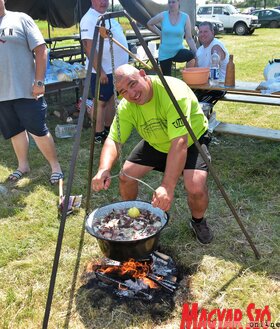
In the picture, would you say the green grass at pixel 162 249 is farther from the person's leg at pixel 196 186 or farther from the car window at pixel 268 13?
the car window at pixel 268 13

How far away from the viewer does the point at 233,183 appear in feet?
12.2

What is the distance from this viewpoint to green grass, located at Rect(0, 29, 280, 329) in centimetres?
224

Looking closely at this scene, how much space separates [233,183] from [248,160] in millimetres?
619

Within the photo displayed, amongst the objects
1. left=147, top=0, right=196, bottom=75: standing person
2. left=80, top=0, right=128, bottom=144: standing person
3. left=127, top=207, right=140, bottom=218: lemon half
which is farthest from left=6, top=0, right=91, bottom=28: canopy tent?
left=127, top=207, right=140, bottom=218: lemon half

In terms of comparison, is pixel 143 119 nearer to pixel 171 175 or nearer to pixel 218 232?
pixel 171 175

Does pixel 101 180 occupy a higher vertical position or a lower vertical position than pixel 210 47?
lower

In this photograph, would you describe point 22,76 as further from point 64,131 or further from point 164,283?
point 164,283

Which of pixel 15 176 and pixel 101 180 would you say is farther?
pixel 15 176

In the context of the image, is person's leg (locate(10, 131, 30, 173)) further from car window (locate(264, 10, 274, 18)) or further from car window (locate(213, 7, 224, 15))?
car window (locate(264, 10, 274, 18))

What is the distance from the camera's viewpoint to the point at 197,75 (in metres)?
4.17

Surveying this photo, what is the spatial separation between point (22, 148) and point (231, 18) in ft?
64.3

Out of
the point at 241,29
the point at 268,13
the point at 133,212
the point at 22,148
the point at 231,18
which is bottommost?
the point at 22,148

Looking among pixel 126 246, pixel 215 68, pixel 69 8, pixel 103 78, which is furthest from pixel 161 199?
pixel 69 8

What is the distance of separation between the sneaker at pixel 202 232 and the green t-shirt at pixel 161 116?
26.4 inches
